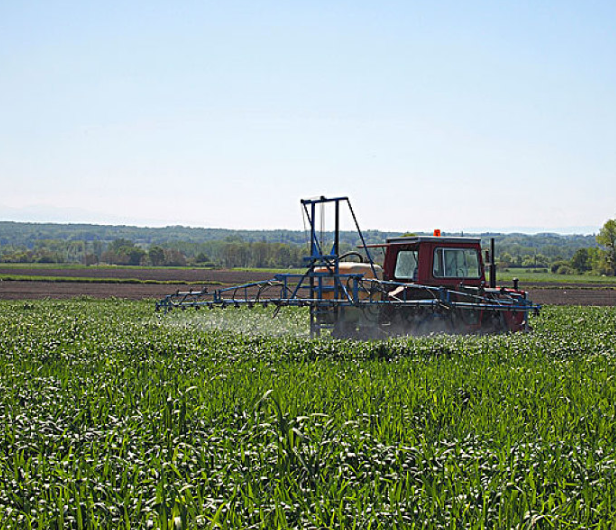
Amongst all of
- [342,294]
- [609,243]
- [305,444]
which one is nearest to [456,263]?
[342,294]

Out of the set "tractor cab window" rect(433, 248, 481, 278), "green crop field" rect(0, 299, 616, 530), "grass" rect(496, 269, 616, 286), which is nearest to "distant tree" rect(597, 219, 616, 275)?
"grass" rect(496, 269, 616, 286)

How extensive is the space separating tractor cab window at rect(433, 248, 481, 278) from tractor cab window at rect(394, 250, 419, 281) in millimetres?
561

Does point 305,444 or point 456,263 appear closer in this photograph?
point 305,444

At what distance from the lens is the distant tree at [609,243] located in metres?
98.2

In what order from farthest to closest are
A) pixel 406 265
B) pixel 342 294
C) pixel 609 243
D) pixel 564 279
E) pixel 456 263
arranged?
pixel 609 243 → pixel 564 279 → pixel 406 265 → pixel 456 263 → pixel 342 294

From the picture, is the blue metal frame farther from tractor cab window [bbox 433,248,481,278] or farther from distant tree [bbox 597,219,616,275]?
distant tree [bbox 597,219,616,275]

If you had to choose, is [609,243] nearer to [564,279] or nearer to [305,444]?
[564,279]

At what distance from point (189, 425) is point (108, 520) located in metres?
2.17

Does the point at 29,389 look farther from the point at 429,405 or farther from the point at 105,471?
the point at 429,405

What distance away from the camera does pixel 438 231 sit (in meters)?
17.6

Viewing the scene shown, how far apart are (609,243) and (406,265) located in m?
91.4

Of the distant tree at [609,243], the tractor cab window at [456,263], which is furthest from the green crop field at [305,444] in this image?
the distant tree at [609,243]

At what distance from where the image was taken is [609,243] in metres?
99.4

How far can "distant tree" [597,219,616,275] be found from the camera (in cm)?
9825
